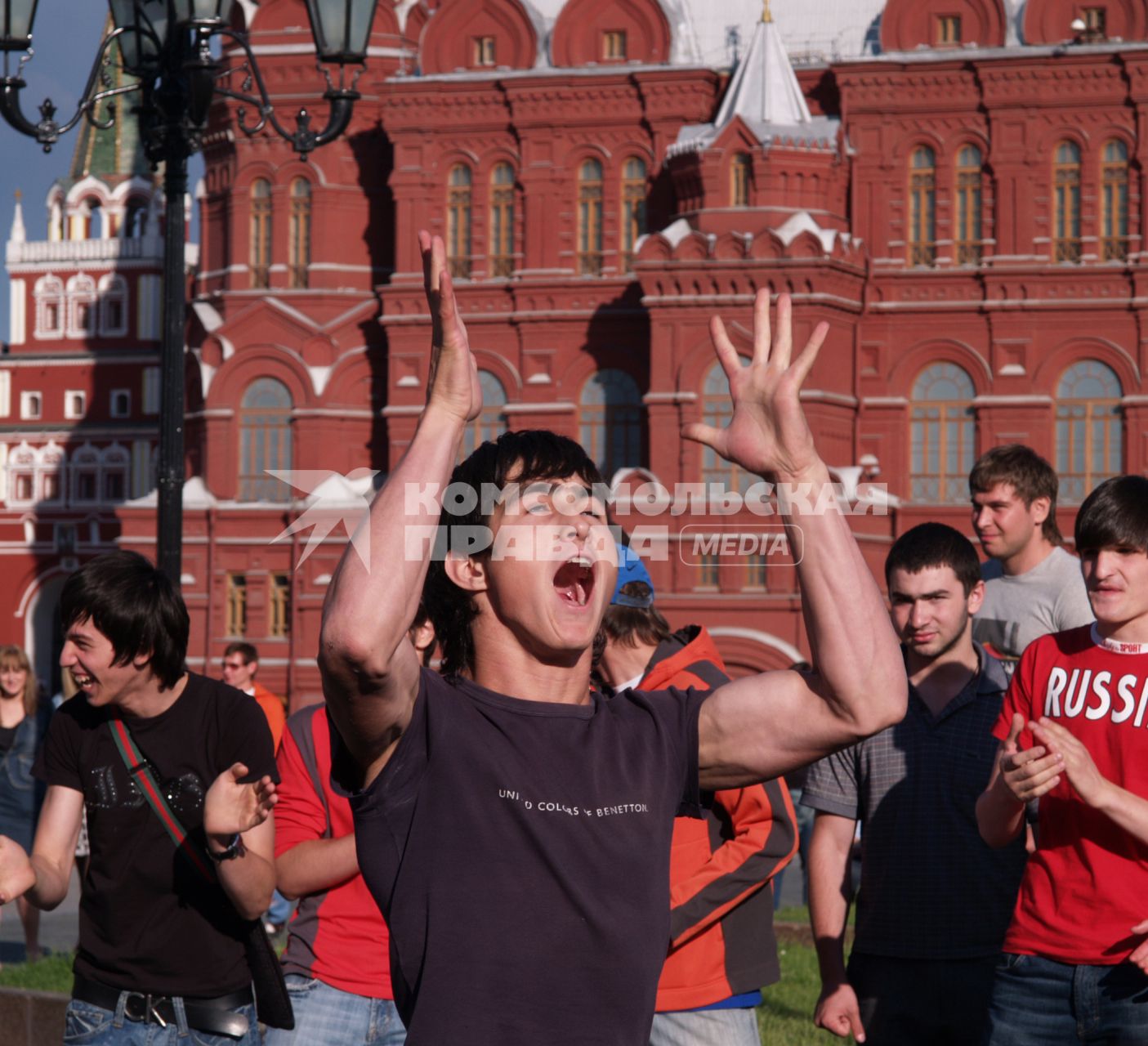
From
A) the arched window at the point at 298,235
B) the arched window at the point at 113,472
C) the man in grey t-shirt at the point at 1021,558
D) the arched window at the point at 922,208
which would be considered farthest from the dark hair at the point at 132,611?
the arched window at the point at 113,472

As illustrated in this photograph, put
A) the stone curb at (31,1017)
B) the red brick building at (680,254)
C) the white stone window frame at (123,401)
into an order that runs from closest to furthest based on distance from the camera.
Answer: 1. the stone curb at (31,1017)
2. the red brick building at (680,254)
3. the white stone window frame at (123,401)

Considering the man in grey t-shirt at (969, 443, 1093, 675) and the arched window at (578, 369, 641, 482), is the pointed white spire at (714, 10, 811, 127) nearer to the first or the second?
the arched window at (578, 369, 641, 482)

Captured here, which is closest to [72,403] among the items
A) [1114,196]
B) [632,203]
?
[632,203]

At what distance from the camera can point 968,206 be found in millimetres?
27297

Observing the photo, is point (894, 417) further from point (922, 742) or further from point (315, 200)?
point (922, 742)

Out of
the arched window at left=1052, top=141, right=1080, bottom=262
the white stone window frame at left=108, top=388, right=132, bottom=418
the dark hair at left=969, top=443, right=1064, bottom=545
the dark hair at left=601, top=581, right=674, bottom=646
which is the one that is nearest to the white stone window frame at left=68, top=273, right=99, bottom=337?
the white stone window frame at left=108, top=388, right=132, bottom=418

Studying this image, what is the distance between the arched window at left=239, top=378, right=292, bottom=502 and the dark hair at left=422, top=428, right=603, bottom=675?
87.3ft

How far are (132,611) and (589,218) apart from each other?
2512 cm

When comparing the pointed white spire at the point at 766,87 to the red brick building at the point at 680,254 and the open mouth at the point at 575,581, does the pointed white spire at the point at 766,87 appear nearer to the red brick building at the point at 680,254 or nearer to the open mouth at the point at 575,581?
the red brick building at the point at 680,254

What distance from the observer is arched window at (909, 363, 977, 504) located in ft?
88.5

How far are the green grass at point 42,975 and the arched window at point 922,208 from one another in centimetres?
2102

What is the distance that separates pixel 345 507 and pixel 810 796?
74.4 ft

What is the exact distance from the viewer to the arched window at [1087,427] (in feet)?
86.7

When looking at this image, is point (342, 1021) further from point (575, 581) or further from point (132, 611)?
point (575, 581)
